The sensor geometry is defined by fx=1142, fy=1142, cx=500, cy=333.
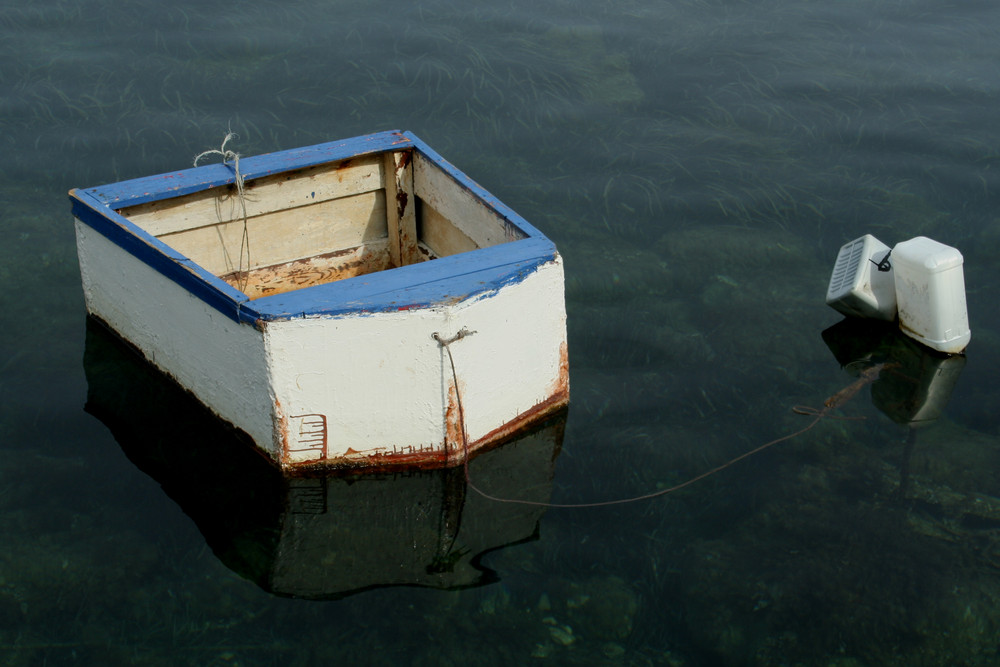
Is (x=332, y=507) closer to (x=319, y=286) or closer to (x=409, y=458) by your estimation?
(x=409, y=458)

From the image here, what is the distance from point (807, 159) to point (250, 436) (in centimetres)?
462

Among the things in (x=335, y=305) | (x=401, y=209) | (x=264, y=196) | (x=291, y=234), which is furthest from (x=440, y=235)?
(x=335, y=305)

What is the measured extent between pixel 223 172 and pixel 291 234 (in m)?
0.54

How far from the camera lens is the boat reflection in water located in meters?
4.46

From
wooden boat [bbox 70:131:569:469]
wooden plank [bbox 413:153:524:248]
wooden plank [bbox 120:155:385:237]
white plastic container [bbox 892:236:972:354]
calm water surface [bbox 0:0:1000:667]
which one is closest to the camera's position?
calm water surface [bbox 0:0:1000:667]

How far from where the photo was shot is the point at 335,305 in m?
4.28

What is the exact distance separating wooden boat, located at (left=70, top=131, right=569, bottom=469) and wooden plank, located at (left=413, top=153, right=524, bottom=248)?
0.01 meters

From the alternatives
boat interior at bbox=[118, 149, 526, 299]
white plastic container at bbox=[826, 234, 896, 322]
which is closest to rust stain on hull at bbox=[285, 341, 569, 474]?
boat interior at bbox=[118, 149, 526, 299]

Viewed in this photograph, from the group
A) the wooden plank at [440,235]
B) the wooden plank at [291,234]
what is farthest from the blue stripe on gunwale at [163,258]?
the wooden plank at [440,235]

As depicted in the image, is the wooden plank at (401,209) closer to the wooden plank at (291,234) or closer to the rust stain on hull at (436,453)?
the wooden plank at (291,234)

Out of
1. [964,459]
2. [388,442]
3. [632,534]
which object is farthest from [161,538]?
[964,459]

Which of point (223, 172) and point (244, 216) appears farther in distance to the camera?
point (244, 216)

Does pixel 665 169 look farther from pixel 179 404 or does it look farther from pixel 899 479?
pixel 179 404

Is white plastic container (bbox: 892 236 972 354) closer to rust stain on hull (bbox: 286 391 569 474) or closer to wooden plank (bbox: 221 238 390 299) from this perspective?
rust stain on hull (bbox: 286 391 569 474)
